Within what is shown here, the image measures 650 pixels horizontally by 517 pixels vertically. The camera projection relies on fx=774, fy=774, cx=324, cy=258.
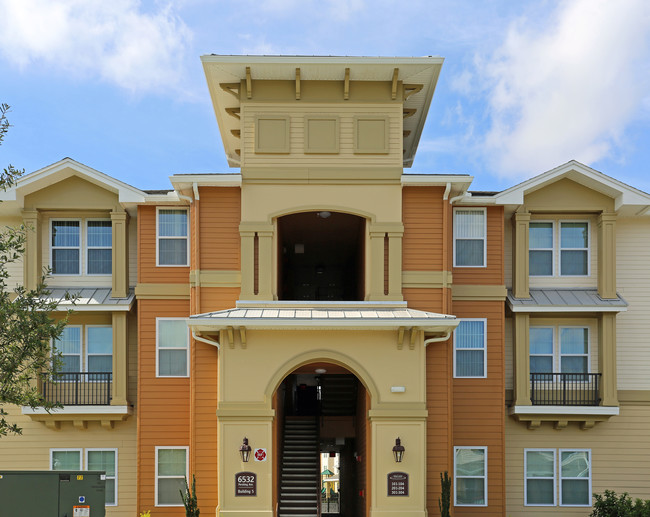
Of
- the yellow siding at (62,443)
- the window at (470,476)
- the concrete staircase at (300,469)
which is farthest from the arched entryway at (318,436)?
the yellow siding at (62,443)

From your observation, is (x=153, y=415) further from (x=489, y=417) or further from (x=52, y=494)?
(x=489, y=417)

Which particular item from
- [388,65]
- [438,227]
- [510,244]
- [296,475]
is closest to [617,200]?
[510,244]

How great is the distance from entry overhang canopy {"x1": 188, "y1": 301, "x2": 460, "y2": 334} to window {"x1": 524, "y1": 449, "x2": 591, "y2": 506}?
6153mm

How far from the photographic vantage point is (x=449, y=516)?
1995cm

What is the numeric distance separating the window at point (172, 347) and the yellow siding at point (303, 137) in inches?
204

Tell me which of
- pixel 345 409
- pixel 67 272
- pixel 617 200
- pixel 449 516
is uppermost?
pixel 617 200

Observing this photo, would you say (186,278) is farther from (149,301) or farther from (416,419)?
(416,419)

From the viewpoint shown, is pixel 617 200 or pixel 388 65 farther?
pixel 617 200

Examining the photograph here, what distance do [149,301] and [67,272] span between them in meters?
3.01

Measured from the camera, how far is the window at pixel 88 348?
23172 mm

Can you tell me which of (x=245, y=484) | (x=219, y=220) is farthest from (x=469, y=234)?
(x=245, y=484)

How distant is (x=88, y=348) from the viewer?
23.2 meters

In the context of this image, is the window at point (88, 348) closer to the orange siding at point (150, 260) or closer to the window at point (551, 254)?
the orange siding at point (150, 260)

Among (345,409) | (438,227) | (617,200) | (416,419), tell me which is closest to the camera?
(416,419)
